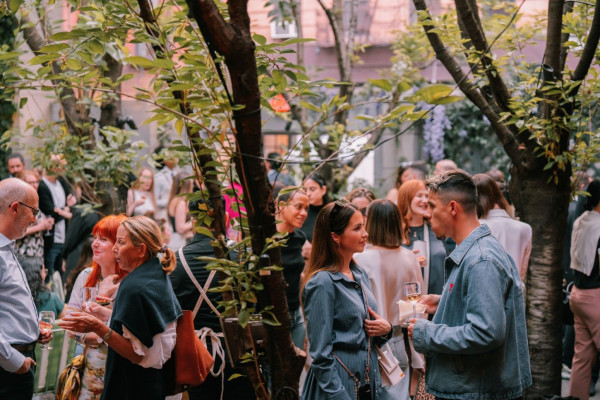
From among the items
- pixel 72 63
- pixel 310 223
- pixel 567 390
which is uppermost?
pixel 72 63

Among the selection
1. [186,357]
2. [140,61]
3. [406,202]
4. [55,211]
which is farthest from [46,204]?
[140,61]

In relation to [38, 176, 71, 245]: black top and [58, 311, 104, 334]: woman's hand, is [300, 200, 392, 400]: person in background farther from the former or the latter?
[38, 176, 71, 245]: black top

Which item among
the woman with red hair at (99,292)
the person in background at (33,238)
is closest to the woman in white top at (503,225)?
the woman with red hair at (99,292)

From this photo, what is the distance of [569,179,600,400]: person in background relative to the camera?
25.5ft

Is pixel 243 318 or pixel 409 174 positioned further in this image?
pixel 409 174

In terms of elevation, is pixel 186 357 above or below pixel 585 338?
above

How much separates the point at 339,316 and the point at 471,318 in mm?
1076

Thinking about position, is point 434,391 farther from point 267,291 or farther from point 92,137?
point 92,137

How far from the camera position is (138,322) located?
14.7 feet

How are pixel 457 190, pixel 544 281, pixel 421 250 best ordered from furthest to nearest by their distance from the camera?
pixel 421 250 < pixel 544 281 < pixel 457 190

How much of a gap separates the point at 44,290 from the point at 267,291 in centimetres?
521

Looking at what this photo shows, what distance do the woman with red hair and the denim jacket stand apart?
214cm

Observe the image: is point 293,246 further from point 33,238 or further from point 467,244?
point 33,238


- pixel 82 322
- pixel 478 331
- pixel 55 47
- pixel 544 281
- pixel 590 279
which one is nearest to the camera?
pixel 55 47
